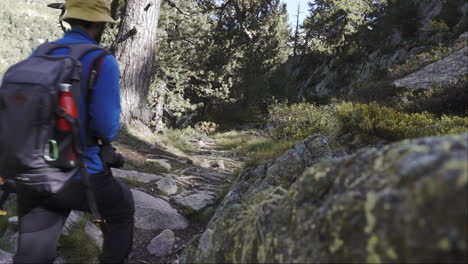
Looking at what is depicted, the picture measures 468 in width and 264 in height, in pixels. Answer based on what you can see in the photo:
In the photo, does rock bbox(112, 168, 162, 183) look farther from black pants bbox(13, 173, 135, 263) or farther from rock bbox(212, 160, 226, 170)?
black pants bbox(13, 173, 135, 263)

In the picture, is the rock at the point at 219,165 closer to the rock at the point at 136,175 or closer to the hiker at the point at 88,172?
the rock at the point at 136,175

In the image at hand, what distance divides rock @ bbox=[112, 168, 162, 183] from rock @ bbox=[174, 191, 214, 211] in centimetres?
71

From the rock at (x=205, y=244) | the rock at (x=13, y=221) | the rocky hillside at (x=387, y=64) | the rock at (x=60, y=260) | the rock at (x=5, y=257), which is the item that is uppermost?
the rocky hillside at (x=387, y=64)

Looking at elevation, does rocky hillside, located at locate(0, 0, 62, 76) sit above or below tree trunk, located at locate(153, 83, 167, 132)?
above

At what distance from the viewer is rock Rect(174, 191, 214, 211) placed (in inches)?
187

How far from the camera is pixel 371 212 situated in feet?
3.17

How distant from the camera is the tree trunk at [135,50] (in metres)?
7.52

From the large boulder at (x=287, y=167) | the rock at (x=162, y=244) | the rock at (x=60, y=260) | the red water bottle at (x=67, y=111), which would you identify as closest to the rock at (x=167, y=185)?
the rock at (x=162, y=244)

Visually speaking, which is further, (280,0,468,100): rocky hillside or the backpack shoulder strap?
(280,0,468,100): rocky hillside

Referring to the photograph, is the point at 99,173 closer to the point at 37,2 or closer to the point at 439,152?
the point at 439,152

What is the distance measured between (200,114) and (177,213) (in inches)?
603

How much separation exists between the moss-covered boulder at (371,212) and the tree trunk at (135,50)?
6836 millimetres

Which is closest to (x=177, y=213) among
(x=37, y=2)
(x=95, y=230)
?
(x=95, y=230)

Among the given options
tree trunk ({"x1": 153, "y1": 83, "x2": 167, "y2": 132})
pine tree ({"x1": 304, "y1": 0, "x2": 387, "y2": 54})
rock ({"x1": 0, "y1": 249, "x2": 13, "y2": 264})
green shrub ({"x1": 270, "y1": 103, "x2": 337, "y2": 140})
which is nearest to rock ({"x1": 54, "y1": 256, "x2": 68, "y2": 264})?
rock ({"x1": 0, "y1": 249, "x2": 13, "y2": 264})
